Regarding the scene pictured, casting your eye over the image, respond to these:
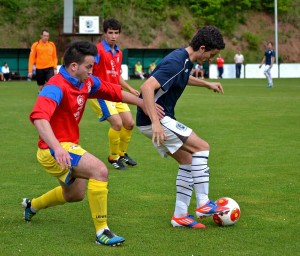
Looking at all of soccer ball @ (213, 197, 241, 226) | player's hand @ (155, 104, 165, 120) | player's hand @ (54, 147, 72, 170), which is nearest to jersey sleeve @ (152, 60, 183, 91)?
player's hand @ (155, 104, 165, 120)

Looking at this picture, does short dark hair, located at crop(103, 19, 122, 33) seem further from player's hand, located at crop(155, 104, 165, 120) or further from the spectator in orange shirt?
the spectator in orange shirt

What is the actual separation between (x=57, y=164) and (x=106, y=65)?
5396 millimetres

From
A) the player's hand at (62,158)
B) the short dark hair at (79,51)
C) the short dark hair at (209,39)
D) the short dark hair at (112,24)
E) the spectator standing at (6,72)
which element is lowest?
the spectator standing at (6,72)

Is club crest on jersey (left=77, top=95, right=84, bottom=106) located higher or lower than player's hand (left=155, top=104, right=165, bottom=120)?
higher

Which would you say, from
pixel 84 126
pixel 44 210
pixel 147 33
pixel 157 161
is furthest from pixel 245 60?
pixel 44 210

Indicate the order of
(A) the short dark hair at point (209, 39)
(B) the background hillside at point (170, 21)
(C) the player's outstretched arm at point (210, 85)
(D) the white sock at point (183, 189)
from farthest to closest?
(B) the background hillside at point (170, 21)
(C) the player's outstretched arm at point (210, 85)
(D) the white sock at point (183, 189)
(A) the short dark hair at point (209, 39)

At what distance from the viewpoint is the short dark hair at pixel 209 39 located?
7578 millimetres

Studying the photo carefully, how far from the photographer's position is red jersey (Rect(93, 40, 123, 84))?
1223 cm

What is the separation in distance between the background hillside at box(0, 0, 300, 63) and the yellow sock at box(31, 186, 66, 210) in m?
49.8

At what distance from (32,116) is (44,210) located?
2.26m

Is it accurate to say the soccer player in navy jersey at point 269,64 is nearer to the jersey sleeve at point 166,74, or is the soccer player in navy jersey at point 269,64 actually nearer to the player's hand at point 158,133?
the jersey sleeve at point 166,74

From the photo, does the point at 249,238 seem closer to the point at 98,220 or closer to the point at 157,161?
the point at 98,220

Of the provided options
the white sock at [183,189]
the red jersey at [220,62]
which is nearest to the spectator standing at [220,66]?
the red jersey at [220,62]

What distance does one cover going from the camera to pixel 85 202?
29.5ft
